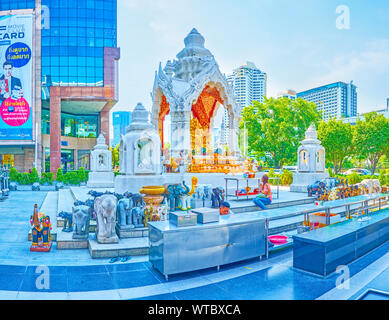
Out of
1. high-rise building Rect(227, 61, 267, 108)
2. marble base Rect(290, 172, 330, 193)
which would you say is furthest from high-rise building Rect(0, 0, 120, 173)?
marble base Rect(290, 172, 330, 193)

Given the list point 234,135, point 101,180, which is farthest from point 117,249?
point 101,180

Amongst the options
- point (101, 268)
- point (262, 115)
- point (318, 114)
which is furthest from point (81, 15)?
point (101, 268)

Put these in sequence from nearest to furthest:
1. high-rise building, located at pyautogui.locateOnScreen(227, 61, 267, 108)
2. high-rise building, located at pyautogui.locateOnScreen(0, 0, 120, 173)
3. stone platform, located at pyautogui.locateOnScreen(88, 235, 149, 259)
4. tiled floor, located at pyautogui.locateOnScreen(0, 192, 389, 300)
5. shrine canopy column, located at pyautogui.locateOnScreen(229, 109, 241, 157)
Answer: tiled floor, located at pyautogui.locateOnScreen(0, 192, 389, 300)
stone platform, located at pyautogui.locateOnScreen(88, 235, 149, 259)
shrine canopy column, located at pyautogui.locateOnScreen(229, 109, 241, 157)
high-rise building, located at pyautogui.locateOnScreen(0, 0, 120, 173)
high-rise building, located at pyautogui.locateOnScreen(227, 61, 267, 108)

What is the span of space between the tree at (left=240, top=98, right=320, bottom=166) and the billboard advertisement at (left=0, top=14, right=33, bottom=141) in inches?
1174

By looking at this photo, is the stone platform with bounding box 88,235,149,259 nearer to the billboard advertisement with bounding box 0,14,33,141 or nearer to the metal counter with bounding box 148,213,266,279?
the metal counter with bounding box 148,213,266,279

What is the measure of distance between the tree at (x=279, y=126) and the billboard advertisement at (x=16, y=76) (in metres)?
29.8

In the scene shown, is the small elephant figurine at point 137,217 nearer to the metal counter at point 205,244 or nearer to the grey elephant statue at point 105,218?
the grey elephant statue at point 105,218

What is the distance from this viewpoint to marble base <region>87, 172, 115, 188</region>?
24.6 metres

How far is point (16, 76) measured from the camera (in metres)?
39.3

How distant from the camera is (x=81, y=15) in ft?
148

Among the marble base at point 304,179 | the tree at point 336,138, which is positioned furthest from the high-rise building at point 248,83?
the marble base at point 304,179

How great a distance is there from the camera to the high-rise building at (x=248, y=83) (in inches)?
1943
